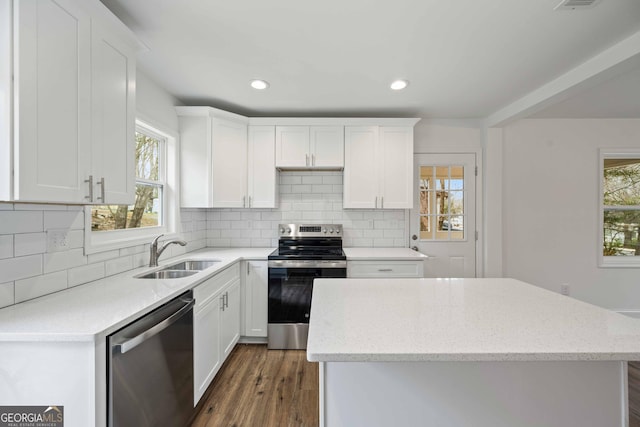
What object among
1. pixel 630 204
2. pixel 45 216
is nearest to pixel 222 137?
pixel 45 216

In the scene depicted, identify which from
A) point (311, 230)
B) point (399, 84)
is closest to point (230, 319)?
point (311, 230)

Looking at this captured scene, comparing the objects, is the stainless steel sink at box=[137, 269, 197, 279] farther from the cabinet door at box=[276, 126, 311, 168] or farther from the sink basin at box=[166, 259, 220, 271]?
the cabinet door at box=[276, 126, 311, 168]

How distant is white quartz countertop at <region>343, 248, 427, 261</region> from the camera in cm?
270

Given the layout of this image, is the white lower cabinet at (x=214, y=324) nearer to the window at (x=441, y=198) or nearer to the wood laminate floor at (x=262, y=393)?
the wood laminate floor at (x=262, y=393)

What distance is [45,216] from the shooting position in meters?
1.40

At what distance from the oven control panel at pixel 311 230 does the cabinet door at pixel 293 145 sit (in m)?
0.75

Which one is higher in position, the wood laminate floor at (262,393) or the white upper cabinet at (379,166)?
the white upper cabinet at (379,166)

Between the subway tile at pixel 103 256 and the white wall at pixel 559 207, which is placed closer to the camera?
the subway tile at pixel 103 256

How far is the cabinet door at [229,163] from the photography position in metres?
2.79

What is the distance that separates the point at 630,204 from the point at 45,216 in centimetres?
564

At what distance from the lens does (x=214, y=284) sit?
2.08 meters

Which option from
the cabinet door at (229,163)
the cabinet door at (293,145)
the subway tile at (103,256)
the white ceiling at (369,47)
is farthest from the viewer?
the cabinet door at (293,145)

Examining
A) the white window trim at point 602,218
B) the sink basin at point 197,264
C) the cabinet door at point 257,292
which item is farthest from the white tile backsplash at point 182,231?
the white window trim at point 602,218

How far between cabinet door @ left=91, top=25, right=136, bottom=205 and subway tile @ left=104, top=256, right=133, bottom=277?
1.91ft
